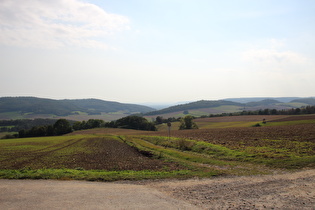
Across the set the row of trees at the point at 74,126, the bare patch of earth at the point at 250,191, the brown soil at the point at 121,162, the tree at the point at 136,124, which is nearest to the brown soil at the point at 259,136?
the brown soil at the point at 121,162

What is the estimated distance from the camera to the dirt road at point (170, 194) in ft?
30.6

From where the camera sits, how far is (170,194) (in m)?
10.9

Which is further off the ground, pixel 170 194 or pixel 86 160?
pixel 170 194

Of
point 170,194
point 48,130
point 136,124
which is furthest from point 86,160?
point 136,124

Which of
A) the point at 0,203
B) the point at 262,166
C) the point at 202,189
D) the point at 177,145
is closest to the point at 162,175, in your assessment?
the point at 202,189

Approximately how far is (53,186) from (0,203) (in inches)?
115

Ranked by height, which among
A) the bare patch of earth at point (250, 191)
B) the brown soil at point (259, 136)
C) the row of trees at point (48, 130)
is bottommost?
the row of trees at point (48, 130)

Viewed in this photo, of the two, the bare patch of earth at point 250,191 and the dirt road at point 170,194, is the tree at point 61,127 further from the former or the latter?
the bare patch of earth at point 250,191

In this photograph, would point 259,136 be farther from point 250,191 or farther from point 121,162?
point 250,191

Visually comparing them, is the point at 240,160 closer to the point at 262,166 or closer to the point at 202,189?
the point at 262,166

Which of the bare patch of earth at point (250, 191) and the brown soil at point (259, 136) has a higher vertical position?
the bare patch of earth at point (250, 191)

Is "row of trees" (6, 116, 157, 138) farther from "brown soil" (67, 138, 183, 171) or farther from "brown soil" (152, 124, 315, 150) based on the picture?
"brown soil" (67, 138, 183, 171)

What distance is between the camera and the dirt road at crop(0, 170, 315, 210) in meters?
9.32

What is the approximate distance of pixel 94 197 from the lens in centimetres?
1048
